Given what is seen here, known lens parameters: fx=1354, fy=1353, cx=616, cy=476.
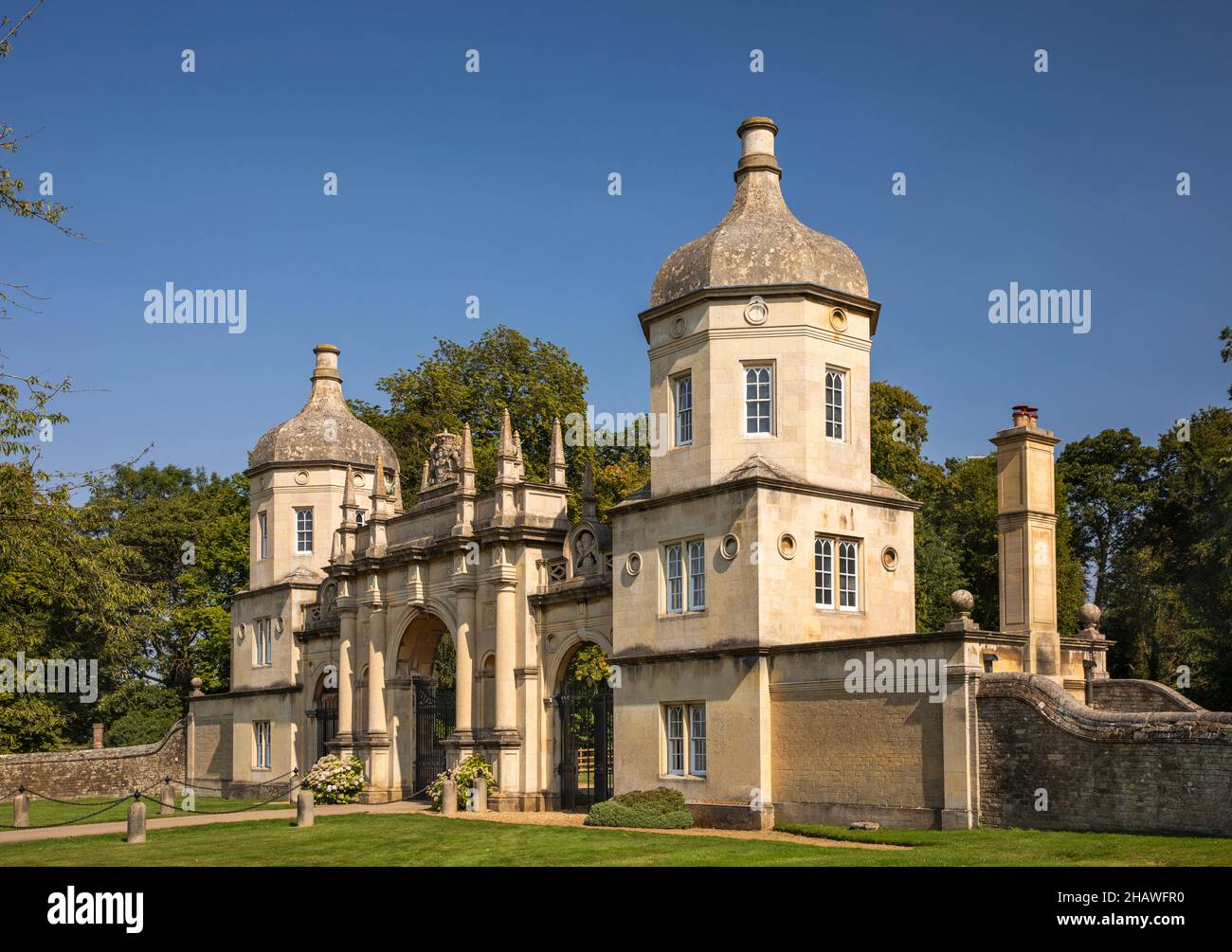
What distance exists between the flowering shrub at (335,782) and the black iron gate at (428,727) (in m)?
1.69

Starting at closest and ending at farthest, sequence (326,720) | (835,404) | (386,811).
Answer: (835,404) < (386,811) < (326,720)

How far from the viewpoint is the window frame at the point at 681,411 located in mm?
27656

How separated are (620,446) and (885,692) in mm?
33975

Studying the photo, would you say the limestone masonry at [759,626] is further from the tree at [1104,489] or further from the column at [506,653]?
the tree at [1104,489]

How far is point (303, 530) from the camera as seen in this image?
45.7 metres

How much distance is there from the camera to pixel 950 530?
4644 centimetres

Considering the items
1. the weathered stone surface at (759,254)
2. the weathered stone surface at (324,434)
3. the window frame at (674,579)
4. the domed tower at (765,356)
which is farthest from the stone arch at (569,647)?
the weathered stone surface at (324,434)

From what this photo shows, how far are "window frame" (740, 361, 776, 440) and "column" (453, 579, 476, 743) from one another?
9970 mm

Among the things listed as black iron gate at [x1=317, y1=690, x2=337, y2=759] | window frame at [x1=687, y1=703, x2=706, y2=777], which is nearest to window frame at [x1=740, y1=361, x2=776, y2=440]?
window frame at [x1=687, y1=703, x2=706, y2=777]

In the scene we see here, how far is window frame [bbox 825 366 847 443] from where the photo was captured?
27344 mm

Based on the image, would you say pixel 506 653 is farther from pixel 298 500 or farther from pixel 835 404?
pixel 298 500

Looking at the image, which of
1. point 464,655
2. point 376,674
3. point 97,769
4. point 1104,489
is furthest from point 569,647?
point 1104,489

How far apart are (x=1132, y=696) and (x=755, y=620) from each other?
6.81 metres
